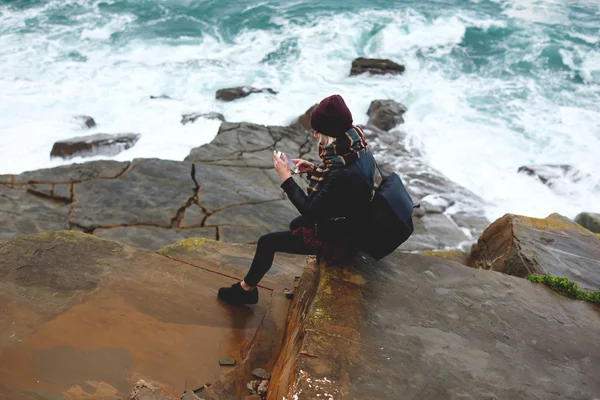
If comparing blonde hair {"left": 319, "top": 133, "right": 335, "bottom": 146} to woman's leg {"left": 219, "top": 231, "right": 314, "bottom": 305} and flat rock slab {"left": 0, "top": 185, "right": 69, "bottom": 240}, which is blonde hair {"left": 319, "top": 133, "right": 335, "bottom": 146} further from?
flat rock slab {"left": 0, "top": 185, "right": 69, "bottom": 240}

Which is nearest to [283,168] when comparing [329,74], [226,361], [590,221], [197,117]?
[226,361]

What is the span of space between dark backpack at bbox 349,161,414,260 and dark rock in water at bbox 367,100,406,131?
7.21m

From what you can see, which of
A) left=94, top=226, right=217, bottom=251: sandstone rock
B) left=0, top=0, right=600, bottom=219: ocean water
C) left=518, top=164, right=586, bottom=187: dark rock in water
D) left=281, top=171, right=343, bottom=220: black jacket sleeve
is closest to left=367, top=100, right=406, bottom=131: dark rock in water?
left=0, top=0, right=600, bottom=219: ocean water

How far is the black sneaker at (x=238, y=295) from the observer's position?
330 cm

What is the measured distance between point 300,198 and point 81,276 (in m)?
1.49

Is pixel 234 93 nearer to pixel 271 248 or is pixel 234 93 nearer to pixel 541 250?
pixel 541 250

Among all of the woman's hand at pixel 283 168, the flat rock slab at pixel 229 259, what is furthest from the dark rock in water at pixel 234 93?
the woman's hand at pixel 283 168

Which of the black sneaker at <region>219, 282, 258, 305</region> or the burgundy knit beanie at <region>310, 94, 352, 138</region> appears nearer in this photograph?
the burgundy knit beanie at <region>310, 94, 352, 138</region>

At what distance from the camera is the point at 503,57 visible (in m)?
14.7

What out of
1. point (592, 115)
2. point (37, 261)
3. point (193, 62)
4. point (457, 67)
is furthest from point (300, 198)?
point (457, 67)

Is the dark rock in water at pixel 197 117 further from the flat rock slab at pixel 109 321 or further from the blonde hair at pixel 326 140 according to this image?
the blonde hair at pixel 326 140

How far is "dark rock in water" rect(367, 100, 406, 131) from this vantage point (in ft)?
32.7

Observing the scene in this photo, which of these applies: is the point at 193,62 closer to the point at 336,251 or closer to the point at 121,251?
the point at 121,251

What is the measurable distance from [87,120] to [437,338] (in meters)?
8.67
